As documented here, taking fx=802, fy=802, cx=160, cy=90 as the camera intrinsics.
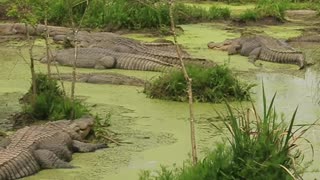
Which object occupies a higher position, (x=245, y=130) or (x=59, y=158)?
(x=245, y=130)

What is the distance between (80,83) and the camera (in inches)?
397

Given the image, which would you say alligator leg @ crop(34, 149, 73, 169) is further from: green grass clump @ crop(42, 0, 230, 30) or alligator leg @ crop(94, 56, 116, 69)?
green grass clump @ crop(42, 0, 230, 30)

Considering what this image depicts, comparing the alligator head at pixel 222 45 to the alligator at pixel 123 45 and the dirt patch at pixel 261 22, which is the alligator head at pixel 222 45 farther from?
the dirt patch at pixel 261 22

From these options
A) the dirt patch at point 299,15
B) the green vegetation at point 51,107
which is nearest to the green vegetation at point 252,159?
the green vegetation at point 51,107

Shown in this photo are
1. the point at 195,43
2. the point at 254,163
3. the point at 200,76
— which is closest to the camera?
the point at 254,163

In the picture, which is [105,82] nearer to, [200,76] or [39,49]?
[200,76]

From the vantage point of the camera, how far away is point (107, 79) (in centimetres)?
1010

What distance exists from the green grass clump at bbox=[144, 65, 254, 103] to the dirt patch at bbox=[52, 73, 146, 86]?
0.87m

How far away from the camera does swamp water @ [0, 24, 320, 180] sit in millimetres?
6379

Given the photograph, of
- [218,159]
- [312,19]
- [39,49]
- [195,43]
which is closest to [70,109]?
[218,159]

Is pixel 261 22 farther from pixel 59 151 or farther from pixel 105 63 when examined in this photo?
pixel 59 151

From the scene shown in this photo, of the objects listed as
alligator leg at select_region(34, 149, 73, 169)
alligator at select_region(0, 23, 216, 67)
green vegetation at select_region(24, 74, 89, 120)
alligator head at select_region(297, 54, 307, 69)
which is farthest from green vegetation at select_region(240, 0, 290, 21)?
alligator leg at select_region(34, 149, 73, 169)

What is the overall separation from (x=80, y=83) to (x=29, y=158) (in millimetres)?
3961

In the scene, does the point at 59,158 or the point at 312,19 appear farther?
the point at 312,19
